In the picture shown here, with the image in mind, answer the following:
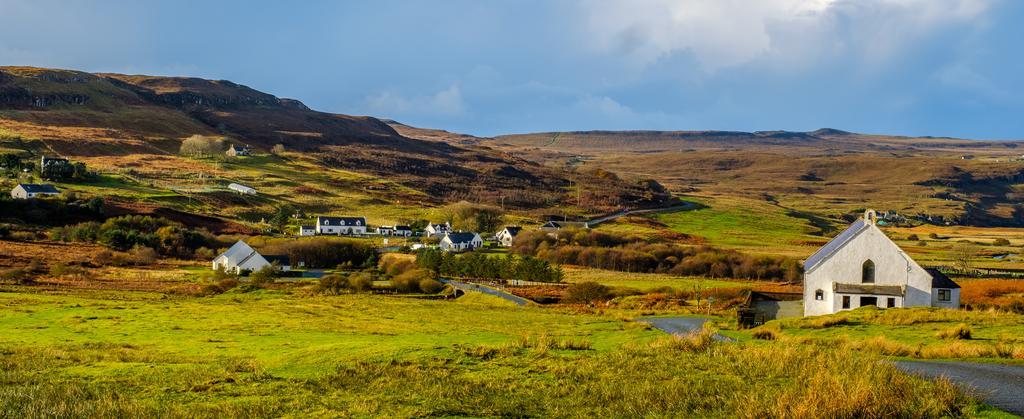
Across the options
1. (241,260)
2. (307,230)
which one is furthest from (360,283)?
(307,230)

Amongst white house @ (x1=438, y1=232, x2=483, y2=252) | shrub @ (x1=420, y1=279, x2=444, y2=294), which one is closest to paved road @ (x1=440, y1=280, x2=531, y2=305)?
shrub @ (x1=420, y1=279, x2=444, y2=294)

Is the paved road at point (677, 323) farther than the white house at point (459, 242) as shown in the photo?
No

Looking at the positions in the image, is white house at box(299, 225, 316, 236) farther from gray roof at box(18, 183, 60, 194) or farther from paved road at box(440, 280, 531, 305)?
paved road at box(440, 280, 531, 305)

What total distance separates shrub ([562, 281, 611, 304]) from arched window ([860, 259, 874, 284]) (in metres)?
25.8

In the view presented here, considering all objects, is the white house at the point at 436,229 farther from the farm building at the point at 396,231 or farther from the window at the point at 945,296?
the window at the point at 945,296

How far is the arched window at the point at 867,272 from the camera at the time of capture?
41.8 meters

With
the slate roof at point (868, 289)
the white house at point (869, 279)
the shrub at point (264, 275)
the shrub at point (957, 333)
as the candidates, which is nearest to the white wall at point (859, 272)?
the white house at point (869, 279)

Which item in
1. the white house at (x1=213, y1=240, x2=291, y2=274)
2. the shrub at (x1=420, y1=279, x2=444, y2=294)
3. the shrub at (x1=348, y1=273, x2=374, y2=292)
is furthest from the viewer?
the white house at (x1=213, y1=240, x2=291, y2=274)

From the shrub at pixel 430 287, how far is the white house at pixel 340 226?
64513 mm

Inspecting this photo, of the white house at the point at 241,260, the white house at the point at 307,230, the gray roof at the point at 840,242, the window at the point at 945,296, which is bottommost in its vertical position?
the white house at the point at 241,260

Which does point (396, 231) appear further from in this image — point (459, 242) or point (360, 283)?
point (360, 283)

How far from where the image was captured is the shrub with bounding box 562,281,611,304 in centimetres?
6546

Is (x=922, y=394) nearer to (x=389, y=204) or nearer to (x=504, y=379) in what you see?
(x=504, y=379)

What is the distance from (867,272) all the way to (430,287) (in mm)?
40721
